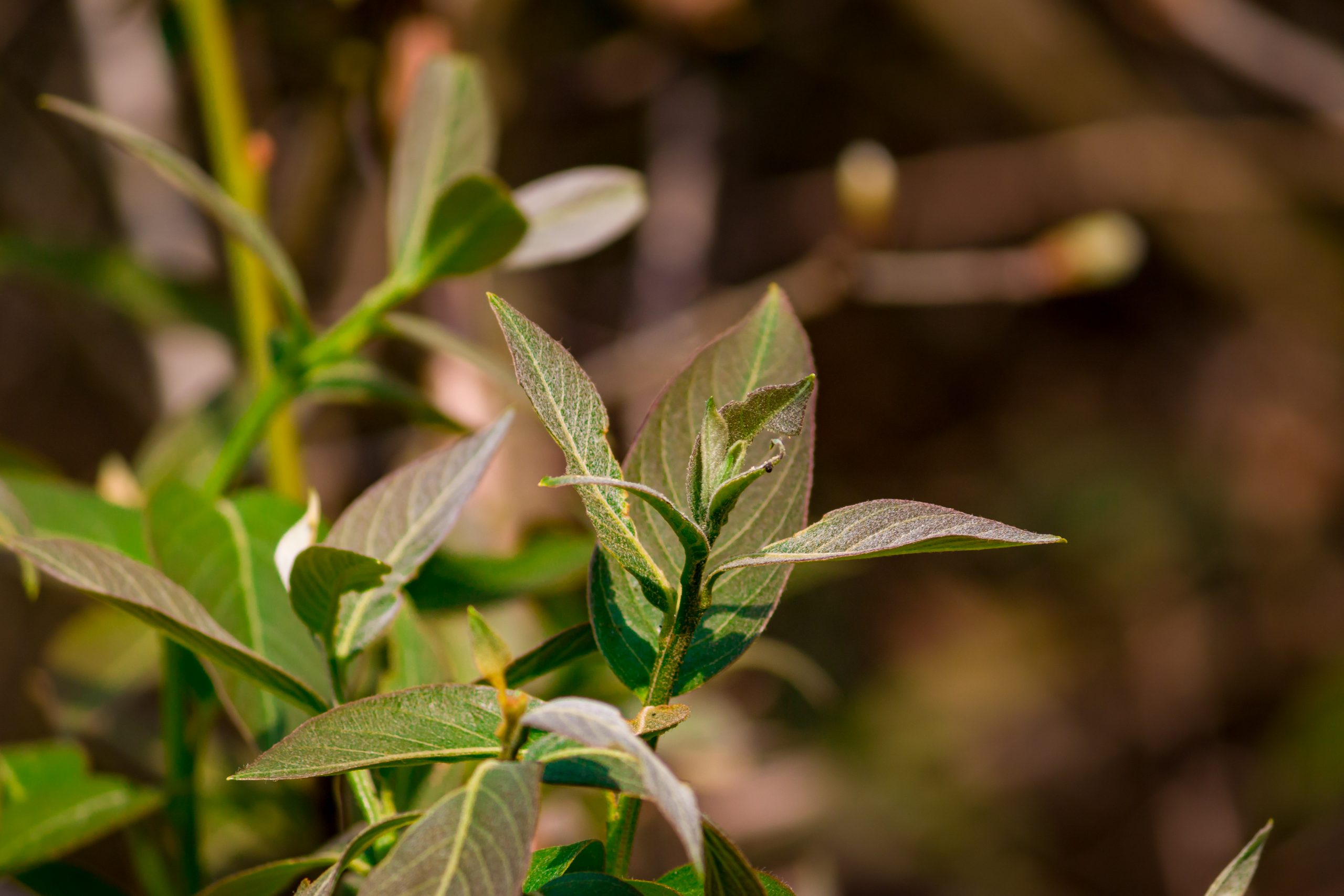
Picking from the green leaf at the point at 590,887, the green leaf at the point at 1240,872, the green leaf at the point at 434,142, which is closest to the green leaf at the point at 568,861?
the green leaf at the point at 590,887

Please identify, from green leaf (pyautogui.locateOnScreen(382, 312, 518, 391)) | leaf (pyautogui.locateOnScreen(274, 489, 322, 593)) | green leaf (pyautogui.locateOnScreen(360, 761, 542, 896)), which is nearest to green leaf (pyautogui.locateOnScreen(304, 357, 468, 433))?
green leaf (pyautogui.locateOnScreen(382, 312, 518, 391))

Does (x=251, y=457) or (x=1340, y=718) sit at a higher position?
(x=251, y=457)

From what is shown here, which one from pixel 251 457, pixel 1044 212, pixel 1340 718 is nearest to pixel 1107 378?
pixel 1044 212

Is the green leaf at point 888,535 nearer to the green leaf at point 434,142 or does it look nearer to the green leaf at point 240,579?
the green leaf at point 240,579

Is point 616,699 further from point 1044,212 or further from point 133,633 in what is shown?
point 1044,212

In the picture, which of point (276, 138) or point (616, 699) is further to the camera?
point (276, 138)

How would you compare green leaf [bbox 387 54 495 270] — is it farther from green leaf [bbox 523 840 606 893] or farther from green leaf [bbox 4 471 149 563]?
green leaf [bbox 523 840 606 893]
